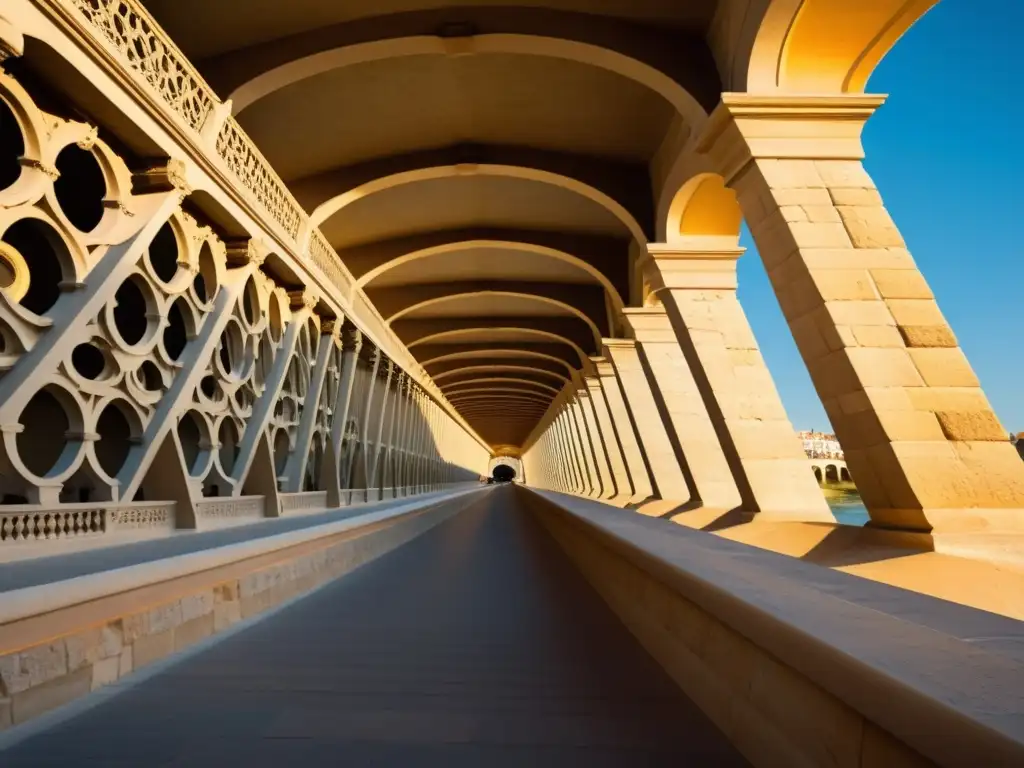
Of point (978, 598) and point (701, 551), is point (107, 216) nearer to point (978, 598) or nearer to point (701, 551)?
point (701, 551)

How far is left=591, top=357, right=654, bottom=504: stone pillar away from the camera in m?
17.5

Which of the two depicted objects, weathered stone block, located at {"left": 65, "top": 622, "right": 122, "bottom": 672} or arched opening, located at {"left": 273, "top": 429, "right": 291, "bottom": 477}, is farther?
arched opening, located at {"left": 273, "top": 429, "right": 291, "bottom": 477}

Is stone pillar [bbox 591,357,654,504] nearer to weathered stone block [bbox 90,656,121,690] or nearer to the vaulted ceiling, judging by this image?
the vaulted ceiling

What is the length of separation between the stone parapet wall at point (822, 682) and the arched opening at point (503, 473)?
91880 millimetres

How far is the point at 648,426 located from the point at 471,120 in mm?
7462

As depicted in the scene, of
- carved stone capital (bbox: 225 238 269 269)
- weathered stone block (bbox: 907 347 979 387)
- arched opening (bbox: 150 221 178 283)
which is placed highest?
arched opening (bbox: 150 221 178 283)

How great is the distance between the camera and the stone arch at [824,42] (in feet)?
17.9

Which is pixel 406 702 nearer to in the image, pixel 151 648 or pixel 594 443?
pixel 151 648

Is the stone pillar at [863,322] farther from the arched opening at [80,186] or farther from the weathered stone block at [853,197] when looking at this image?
the arched opening at [80,186]

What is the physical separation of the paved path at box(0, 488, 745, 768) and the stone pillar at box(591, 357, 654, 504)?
13.9 meters

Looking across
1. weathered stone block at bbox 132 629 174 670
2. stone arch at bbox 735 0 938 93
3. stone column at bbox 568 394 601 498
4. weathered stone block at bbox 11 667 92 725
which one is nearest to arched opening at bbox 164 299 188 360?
weathered stone block at bbox 132 629 174 670

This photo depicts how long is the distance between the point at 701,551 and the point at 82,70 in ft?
16.7

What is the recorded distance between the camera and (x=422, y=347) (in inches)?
918

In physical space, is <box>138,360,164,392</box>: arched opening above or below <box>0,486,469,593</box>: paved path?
above
